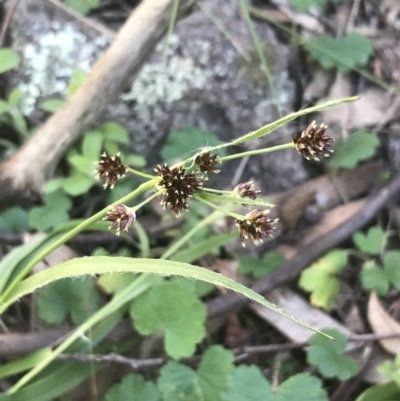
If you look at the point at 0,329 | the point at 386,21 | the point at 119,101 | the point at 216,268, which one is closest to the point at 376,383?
the point at 216,268

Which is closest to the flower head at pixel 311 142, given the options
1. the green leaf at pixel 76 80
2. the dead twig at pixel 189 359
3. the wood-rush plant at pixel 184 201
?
the wood-rush plant at pixel 184 201

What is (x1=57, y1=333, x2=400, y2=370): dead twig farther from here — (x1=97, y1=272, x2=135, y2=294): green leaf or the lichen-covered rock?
the lichen-covered rock

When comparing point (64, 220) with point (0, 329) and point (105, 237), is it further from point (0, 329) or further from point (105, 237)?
point (0, 329)

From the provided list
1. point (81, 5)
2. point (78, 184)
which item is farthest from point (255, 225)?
point (81, 5)

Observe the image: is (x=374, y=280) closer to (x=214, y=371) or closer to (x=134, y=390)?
(x=214, y=371)

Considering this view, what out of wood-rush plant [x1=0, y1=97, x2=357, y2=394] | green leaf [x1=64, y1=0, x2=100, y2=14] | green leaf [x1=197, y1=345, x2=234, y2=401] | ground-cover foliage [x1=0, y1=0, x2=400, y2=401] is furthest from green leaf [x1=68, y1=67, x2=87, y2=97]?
green leaf [x1=197, y1=345, x2=234, y2=401]

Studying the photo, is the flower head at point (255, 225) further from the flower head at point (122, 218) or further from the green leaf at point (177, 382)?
the green leaf at point (177, 382)
